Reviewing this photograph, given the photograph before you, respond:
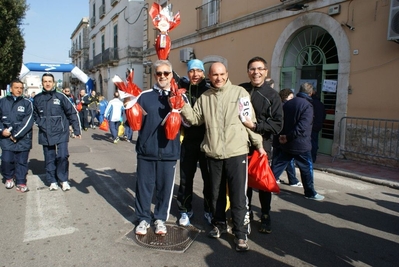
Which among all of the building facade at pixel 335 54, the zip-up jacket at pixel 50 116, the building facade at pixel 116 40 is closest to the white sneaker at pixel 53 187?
the zip-up jacket at pixel 50 116

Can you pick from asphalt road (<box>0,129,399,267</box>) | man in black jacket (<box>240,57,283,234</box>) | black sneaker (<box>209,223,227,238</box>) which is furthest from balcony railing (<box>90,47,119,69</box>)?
black sneaker (<box>209,223,227,238</box>)

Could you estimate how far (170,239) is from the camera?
348 centimetres

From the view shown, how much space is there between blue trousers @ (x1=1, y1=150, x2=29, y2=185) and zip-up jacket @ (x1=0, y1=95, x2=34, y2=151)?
0.41 feet

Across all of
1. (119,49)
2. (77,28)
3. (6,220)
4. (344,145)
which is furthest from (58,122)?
(77,28)

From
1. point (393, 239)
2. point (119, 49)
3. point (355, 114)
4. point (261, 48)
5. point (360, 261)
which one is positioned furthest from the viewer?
point (119, 49)

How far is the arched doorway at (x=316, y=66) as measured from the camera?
29.3 ft

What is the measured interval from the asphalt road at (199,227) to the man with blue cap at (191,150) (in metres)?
0.25

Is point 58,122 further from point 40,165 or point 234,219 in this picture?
point 234,219

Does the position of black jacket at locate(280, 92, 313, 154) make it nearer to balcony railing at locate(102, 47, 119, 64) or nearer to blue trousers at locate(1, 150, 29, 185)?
blue trousers at locate(1, 150, 29, 185)

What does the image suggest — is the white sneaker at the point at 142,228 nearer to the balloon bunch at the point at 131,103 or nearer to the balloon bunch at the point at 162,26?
the balloon bunch at the point at 131,103

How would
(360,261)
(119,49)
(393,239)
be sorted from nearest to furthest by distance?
(360,261) < (393,239) < (119,49)

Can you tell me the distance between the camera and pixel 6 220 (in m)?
3.99

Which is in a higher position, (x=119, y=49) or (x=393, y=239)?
(x=119, y=49)

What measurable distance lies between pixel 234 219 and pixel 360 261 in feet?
4.09
